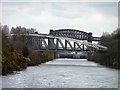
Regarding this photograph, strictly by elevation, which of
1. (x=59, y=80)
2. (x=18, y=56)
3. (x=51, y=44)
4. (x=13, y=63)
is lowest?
(x=59, y=80)

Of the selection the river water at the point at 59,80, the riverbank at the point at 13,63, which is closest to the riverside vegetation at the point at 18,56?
the riverbank at the point at 13,63

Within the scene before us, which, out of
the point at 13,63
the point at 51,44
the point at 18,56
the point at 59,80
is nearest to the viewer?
the point at 59,80

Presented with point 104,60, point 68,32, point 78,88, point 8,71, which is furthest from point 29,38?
point 78,88

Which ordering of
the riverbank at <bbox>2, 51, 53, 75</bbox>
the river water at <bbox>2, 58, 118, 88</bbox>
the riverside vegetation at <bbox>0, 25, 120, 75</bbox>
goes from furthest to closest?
the riverside vegetation at <bbox>0, 25, 120, 75</bbox>
the riverbank at <bbox>2, 51, 53, 75</bbox>
the river water at <bbox>2, 58, 118, 88</bbox>

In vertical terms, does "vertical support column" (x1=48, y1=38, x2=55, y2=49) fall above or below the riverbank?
above

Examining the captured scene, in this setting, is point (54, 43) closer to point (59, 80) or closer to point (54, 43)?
point (54, 43)

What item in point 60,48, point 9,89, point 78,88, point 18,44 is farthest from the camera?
point 60,48

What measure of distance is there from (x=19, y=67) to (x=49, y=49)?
66.1 m

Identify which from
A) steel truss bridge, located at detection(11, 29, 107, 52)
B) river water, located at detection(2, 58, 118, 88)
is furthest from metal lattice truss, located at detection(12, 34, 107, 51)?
river water, located at detection(2, 58, 118, 88)

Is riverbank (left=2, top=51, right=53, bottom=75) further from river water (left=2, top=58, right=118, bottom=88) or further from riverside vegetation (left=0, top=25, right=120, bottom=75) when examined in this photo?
river water (left=2, top=58, right=118, bottom=88)

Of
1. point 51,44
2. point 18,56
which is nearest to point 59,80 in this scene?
point 18,56

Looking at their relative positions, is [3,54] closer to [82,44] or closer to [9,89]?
[9,89]

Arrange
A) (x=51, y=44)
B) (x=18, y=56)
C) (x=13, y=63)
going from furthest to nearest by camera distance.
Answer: (x=51, y=44) < (x=18, y=56) < (x=13, y=63)

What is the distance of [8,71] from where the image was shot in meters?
55.9
